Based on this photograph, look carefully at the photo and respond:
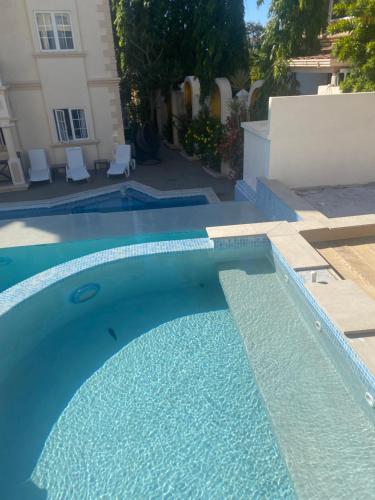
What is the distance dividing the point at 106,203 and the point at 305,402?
9.28 metres

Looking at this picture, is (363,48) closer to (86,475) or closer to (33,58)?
(86,475)

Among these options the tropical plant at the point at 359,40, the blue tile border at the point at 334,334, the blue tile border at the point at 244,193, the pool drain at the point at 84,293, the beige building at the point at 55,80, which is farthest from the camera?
the beige building at the point at 55,80

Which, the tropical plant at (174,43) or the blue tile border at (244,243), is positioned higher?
the tropical plant at (174,43)

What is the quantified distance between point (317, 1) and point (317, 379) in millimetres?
→ 12228

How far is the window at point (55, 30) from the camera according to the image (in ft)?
43.8

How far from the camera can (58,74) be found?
1409 cm

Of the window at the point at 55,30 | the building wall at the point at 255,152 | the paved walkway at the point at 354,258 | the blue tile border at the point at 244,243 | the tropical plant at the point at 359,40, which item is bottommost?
the blue tile border at the point at 244,243

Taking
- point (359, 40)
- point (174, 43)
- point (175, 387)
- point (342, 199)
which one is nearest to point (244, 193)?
point (342, 199)

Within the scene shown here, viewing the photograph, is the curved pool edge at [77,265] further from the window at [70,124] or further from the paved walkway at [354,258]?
the window at [70,124]

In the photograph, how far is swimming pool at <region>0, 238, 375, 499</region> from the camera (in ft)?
11.6

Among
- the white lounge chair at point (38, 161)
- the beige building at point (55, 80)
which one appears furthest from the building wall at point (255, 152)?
the white lounge chair at point (38, 161)

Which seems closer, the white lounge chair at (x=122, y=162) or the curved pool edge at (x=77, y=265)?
the curved pool edge at (x=77, y=265)

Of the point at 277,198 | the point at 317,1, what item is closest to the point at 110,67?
the point at 317,1

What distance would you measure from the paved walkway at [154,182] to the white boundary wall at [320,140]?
2.70 meters
